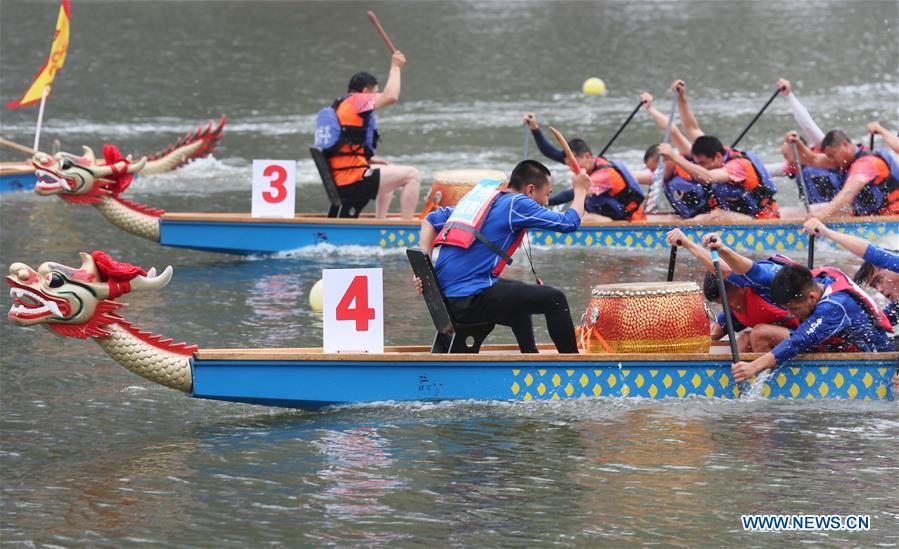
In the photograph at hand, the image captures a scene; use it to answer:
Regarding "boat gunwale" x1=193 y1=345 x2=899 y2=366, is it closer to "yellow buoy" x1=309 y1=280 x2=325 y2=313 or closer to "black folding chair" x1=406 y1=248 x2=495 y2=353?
"black folding chair" x1=406 y1=248 x2=495 y2=353

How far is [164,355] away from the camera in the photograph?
1014 centimetres

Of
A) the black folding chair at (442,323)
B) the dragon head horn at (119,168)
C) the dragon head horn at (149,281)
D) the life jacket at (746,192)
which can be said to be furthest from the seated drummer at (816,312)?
the dragon head horn at (119,168)

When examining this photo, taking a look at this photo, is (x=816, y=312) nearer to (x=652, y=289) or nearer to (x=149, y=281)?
(x=652, y=289)

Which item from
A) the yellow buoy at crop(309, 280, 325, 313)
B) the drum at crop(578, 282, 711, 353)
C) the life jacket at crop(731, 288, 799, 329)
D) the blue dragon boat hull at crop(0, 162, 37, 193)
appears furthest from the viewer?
the blue dragon boat hull at crop(0, 162, 37, 193)

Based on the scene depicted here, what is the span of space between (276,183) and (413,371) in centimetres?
665

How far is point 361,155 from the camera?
1673 centimetres

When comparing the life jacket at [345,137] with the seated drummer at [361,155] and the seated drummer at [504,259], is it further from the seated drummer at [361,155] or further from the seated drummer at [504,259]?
the seated drummer at [504,259]

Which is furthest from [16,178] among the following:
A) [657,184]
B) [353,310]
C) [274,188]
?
[353,310]

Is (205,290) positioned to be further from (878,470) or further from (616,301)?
(878,470)

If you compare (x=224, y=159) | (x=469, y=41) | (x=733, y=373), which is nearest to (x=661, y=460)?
(x=733, y=373)

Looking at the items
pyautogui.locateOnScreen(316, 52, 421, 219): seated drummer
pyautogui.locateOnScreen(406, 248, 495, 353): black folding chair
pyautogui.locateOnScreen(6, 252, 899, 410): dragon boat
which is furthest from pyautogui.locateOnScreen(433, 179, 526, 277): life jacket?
pyautogui.locateOnScreen(316, 52, 421, 219): seated drummer

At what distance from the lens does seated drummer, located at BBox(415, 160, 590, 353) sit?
1060cm

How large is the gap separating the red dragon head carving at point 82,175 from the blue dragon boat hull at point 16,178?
5180 millimetres

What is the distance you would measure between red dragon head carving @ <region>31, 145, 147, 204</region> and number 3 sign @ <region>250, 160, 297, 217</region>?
4.07 feet
